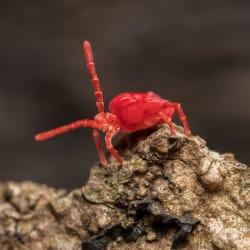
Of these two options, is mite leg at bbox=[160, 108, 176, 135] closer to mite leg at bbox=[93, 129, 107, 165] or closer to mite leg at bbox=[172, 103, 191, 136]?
mite leg at bbox=[172, 103, 191, 136]

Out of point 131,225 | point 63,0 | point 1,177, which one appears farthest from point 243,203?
point 63,0

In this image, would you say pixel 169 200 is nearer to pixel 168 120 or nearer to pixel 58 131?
pixel 168 120

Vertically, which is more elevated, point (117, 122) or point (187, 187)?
point (117, 122)

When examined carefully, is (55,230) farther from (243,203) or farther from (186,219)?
(243,203)

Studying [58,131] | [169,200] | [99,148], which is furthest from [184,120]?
[58,131]

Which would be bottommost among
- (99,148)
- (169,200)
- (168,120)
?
(169,200)

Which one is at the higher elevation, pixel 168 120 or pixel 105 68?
pixel 105 68

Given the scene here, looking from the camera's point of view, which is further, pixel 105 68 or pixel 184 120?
pixel 105 68
